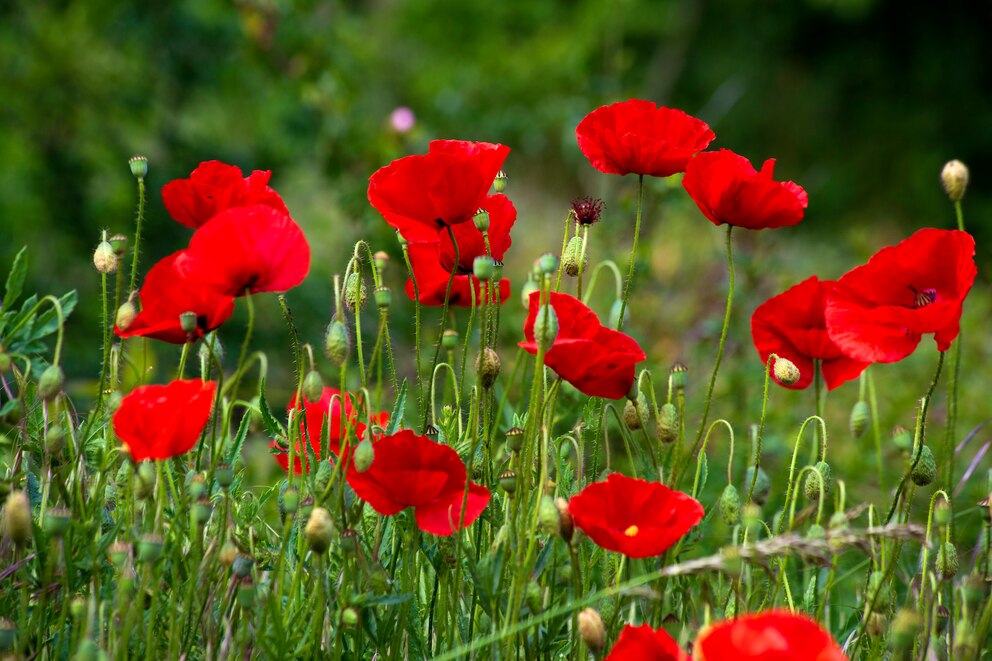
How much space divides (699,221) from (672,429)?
5765 millimetres

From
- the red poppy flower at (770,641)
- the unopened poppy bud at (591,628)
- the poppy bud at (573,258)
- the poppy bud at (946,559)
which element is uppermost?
the poppy bud at (573,258)

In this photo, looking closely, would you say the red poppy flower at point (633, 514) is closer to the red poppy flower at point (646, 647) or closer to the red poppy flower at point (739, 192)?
the red poppy flower at point (646, 647)

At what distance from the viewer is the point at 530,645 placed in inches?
42.1

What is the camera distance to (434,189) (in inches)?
43.2

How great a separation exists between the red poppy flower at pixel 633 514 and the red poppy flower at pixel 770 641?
177 millimetres

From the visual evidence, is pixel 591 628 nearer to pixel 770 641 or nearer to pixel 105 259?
pixel 770 641

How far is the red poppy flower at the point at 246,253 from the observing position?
973 mm

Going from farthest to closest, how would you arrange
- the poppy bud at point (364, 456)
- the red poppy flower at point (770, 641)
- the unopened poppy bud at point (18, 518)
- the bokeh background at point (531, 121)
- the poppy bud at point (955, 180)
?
the bokeh background at point (531, 121)
the poppy bud at point (955, 180)
the poppy bud at point (364, 456)
the unopened poppy bud at point (18, 518)
the red poppy flower at point (770, 641)

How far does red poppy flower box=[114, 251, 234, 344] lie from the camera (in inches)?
42.1

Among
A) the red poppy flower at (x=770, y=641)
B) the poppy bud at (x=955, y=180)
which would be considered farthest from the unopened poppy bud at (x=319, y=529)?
the poppy bud at (x=955, y=180)

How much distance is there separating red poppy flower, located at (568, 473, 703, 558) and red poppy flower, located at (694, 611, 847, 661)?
0.18m

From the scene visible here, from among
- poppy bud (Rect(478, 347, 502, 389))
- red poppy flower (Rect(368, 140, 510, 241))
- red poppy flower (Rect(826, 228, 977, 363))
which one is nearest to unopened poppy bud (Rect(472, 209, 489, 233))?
red poppy flower (Rect(368, 140, 510, 241))

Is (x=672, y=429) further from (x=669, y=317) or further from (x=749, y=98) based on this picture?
(x=749, y=98)

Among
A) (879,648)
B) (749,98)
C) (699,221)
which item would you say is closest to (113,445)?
(879,648)
